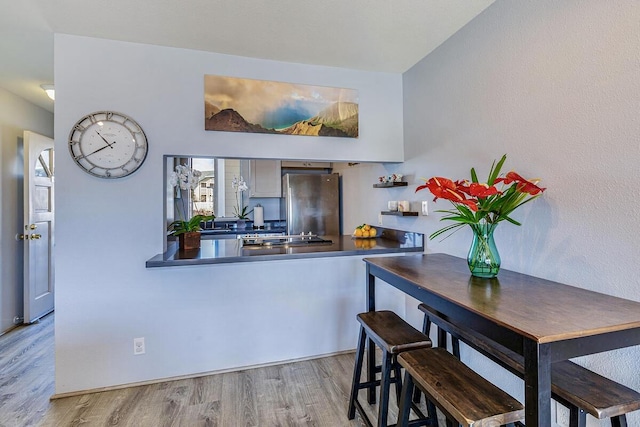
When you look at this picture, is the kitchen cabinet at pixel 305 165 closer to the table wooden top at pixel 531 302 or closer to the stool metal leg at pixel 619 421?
the table wooden top at pixel 531 302

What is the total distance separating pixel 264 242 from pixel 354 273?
86cm

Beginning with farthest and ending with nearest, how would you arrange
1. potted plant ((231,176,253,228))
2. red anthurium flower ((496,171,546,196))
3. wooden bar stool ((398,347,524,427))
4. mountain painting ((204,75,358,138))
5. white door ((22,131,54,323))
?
1. potted plant ((231,176,253,228))
2. white door ((22,131,54,323))
3. mountain painting ((204,75,358,138))
4. red anthurium flower ((496,171,546,196))
5. wooden bar stool ((398,347,524,427))

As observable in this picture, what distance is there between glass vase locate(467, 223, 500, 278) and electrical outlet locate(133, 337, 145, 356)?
85.9 inches

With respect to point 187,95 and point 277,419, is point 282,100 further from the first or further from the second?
point 277,419

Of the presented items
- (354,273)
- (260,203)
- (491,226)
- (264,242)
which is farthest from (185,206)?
(491,226)

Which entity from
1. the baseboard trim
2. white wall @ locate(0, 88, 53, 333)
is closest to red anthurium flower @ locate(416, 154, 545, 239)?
the baseboard trim

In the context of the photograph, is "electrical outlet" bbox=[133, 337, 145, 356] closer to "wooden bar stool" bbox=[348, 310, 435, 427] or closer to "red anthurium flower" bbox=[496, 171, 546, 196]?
"wooden bar stool" bbox=[348, 310, 435, 427]

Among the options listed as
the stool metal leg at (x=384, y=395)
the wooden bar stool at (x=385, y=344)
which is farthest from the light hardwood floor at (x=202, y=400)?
the stool metal leg at (x=384, y=395)

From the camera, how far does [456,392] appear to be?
110 centimetres

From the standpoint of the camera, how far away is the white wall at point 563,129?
1202 mm

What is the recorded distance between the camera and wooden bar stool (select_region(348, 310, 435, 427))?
1466 millimetres

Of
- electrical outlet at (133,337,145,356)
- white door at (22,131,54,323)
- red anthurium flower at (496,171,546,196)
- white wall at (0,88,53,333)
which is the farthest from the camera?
white door at (22,131,54,323)

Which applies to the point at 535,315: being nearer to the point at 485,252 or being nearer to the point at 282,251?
the point at 485,252

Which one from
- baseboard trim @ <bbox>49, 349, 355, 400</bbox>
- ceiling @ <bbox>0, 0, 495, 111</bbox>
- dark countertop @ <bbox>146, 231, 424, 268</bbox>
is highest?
ceiling @ <bbox>0, 0, 495, 111</bbox>
